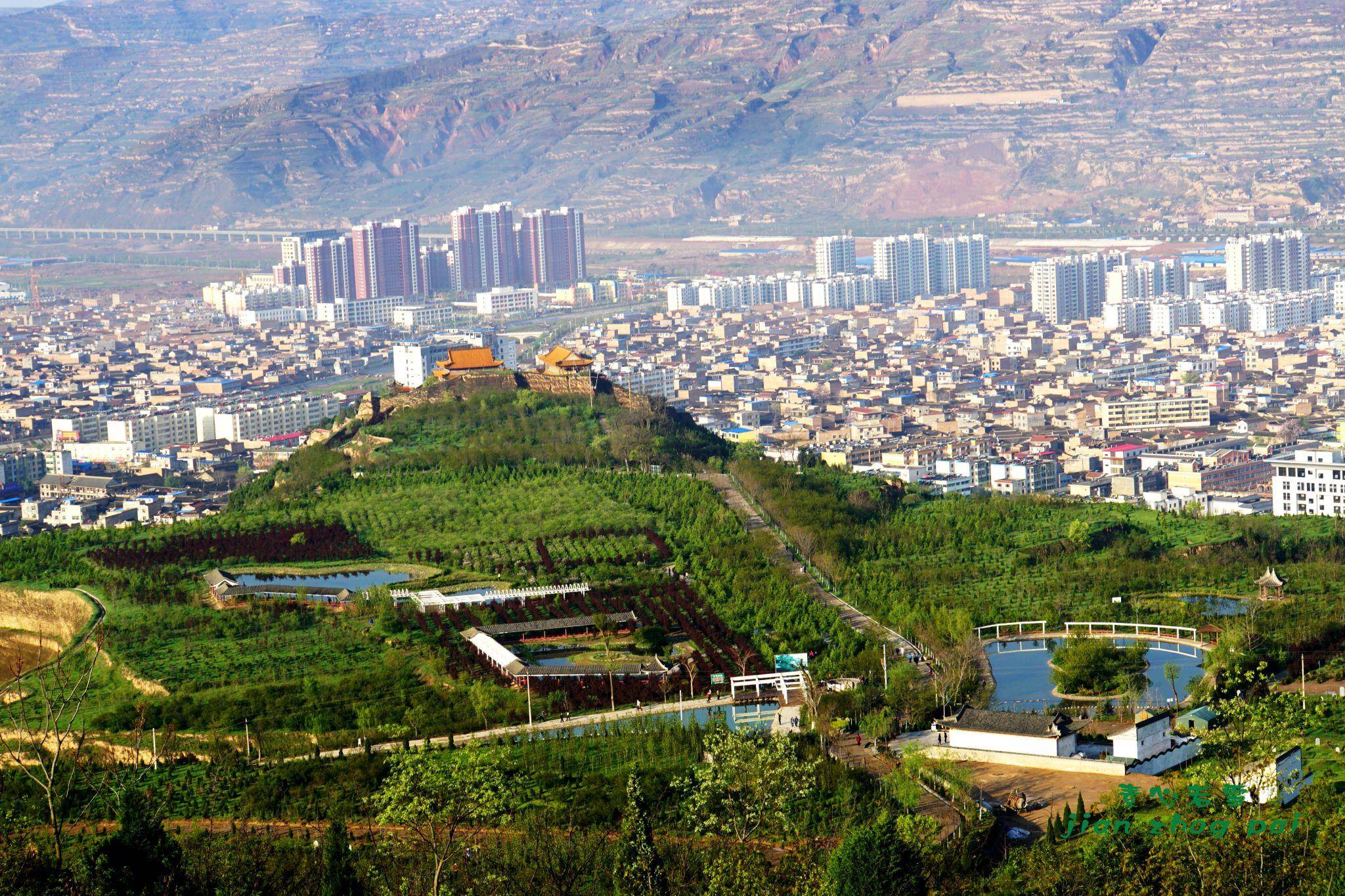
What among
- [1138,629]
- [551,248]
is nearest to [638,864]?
[1138,629]

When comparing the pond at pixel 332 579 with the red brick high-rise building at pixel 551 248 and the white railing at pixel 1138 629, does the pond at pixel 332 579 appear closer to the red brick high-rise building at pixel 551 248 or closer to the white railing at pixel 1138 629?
the white railing at pixel 1138 629

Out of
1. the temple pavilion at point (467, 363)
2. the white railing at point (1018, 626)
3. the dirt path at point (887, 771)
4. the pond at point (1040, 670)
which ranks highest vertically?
the temple pavilion at point (467, 363)

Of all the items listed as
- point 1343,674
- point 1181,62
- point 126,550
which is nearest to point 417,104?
point 1181,62

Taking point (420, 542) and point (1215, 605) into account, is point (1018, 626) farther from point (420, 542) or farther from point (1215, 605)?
point (420, 542)

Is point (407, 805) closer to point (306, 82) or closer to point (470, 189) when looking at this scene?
point (470, 189)

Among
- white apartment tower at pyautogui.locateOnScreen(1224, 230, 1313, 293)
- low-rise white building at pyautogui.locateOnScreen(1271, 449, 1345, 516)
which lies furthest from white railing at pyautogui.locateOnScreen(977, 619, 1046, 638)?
white apartment tower at pyautogui.locateOnScreen(1224, 230, 1313, 293)

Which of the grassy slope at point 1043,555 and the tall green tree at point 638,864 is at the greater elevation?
the tall green tree at point 638,864

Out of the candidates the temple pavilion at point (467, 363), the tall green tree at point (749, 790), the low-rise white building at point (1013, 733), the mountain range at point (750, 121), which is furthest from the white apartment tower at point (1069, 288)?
the tall green tree at point (749, 790)
